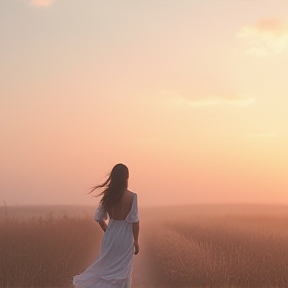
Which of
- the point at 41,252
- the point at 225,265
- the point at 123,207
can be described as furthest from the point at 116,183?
the point at 41,252

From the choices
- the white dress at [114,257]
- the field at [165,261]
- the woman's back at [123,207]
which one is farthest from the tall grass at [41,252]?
the woman's back at [123,207]

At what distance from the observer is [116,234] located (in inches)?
392

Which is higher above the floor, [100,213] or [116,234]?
[100,213]

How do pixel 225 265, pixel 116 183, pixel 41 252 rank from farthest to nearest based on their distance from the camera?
pixel 41 252 < pixel 225 265 < pixel 116 183

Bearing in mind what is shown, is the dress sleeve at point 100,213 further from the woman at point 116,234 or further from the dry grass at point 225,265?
the dry grass at point 225,265

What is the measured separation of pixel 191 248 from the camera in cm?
1709

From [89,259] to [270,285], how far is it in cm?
607

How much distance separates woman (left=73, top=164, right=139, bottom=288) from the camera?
382 inches

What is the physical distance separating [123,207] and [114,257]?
0.83 m

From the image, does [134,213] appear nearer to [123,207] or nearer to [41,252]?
[123,207]

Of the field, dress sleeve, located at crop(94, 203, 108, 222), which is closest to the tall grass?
the field

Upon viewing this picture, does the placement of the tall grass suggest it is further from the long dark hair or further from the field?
the long dark hair

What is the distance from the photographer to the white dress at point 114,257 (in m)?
9.92

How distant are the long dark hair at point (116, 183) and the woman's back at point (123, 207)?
0.09 m
